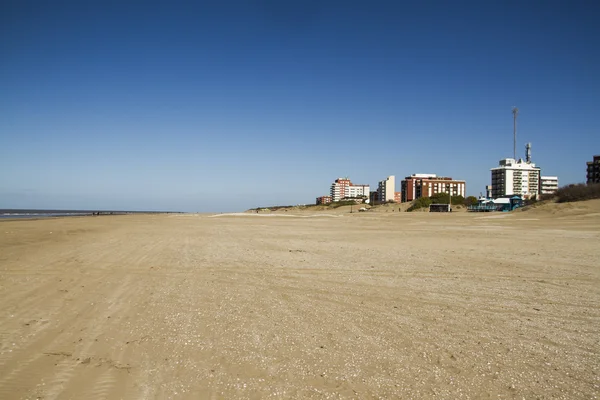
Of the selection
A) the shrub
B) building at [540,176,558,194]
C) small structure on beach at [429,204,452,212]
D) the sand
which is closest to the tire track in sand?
the sand

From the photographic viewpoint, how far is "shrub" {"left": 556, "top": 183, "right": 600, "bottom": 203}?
192 ft

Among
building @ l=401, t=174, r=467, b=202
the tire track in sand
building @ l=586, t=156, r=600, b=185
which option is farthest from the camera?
building @ l=401, t=174, r=467, b=202

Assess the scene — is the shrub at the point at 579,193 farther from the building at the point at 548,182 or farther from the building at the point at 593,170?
the building at the point at 548,182

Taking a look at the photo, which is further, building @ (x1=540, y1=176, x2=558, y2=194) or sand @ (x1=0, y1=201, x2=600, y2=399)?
building @ (x1=540, y1=176, x2=558, y2=194)

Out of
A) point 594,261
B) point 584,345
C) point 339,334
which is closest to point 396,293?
point 339,334

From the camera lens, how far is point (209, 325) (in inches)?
238

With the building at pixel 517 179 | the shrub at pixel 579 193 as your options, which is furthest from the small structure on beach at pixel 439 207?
the building at pixel 517 179

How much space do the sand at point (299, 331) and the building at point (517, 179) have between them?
172 m

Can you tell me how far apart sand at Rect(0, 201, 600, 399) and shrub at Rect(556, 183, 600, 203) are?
5830 centimetres

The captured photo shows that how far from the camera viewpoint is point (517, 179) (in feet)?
543

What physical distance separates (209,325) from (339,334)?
201 cm

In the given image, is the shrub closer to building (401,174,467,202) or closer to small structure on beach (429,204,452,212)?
small structure on beach (429,204,452,212)

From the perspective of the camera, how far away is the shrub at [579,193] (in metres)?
58.4

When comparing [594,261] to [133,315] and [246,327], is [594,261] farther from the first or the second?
[133,315]
